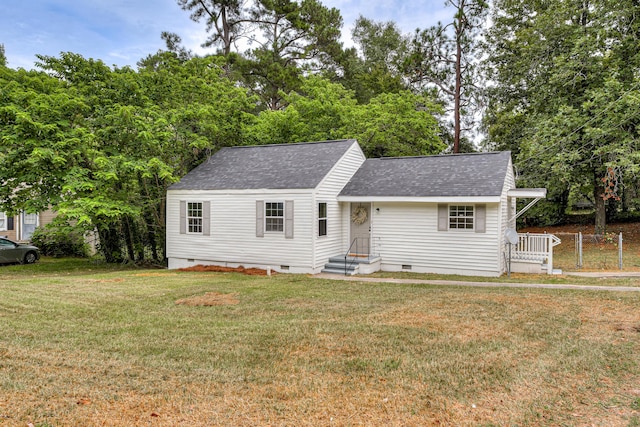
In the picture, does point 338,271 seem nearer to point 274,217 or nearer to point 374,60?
point 274,217

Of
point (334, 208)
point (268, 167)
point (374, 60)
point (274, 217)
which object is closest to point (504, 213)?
point (334, 208)

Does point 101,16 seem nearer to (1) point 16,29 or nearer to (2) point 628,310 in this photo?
(1) point 16,29

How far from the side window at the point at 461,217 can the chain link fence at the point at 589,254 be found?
11.1ft

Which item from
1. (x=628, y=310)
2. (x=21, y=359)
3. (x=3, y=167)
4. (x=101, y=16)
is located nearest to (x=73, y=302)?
(x=21, y=359)

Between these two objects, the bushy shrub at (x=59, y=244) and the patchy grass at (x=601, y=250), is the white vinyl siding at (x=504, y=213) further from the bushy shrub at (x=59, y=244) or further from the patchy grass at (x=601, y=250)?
the bushy shrub at (x=59, y=244)

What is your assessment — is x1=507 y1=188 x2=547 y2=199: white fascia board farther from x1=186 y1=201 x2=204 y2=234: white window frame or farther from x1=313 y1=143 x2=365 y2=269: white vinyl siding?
x1=186 y1=201 x2=204 y2=234: white window frame

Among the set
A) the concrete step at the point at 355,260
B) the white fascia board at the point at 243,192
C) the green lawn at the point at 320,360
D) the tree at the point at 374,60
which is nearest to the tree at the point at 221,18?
the tree at the point at 374,60

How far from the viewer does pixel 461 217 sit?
13.0m

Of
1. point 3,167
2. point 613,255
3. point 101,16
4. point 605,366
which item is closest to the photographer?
point 605,366

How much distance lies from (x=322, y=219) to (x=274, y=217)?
1.66 meters

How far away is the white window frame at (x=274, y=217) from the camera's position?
13.8 meters

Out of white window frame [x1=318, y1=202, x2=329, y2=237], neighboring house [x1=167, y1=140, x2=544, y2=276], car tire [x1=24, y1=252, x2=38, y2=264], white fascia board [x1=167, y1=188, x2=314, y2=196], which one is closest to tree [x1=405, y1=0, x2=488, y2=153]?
neighboring house [x1=167, y1=140, x2=544, y2=276]

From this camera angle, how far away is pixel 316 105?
65.8ft

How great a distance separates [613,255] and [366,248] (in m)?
10.4
